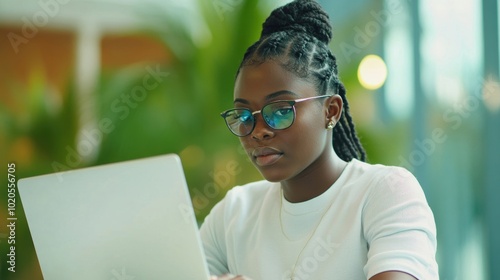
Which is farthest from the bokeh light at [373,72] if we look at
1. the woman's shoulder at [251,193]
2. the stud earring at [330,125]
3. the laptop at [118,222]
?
the laptop at [118,222]

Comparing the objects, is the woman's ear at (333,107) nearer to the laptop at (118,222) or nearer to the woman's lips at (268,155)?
the woman's lips at (268,155)

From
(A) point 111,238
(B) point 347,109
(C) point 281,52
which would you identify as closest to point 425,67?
(B) point 347,109

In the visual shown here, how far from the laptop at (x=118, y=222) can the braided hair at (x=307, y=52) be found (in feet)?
1.87

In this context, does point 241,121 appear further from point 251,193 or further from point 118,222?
point 118,222

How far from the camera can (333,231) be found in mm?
1577

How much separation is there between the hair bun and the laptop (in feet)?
2.51

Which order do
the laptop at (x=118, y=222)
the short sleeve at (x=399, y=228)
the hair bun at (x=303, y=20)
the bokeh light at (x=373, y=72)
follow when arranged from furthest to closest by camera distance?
the bokeh light at (x=373, y=72), the hair bun at (x=303, y=20), the short sleeve at (x=399, y=228), the laptop at (x=118, y=222)

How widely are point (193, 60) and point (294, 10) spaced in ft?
3.95

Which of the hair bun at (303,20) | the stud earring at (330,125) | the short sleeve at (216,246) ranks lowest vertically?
the short sleeve at (216,246)

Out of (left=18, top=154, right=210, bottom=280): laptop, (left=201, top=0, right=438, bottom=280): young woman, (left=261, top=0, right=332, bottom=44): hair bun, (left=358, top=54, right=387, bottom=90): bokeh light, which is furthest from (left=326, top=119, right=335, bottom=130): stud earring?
(left=358, top=54, right=387, bottom=90): bokeh light

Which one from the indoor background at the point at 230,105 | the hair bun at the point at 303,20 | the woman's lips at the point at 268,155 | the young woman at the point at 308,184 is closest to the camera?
the young woman at the point at 308,184

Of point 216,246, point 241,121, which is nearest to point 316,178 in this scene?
point 241,121

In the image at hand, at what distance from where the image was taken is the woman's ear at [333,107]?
167cm

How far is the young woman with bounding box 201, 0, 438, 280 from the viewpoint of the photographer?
1.46 m
